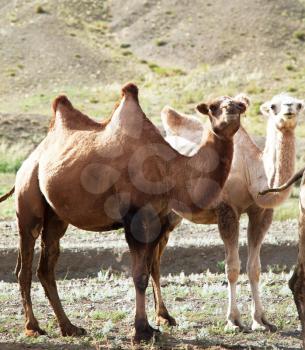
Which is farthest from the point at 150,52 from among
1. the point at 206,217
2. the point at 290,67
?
the point at 206,217

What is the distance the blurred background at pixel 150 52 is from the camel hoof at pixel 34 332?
3150cm

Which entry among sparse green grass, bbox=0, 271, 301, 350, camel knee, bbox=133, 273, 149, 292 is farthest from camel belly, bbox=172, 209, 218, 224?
camel knee, bbox=133, 273, 149, 292

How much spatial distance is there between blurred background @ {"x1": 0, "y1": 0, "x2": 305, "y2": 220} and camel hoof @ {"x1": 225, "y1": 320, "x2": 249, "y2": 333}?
30.7 m

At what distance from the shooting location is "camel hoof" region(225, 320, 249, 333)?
10617mm

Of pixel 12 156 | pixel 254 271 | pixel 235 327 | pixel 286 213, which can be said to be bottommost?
pixel 12 156

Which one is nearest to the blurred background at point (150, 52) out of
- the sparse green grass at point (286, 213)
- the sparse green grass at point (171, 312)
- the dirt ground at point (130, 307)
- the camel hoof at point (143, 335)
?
the sparse green grass at point (286, 213)

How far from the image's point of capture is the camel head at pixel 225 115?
9.67 metres

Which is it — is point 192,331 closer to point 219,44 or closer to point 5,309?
point 5,309

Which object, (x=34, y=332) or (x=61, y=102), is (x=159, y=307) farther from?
(x=61, y=102)

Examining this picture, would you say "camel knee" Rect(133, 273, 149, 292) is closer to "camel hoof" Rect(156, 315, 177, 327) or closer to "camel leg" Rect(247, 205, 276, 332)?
"camel hoof" Rect(156, 315, 177, 327)

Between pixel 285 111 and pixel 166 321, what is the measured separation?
2660 mm

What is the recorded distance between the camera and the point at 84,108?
4900 cm

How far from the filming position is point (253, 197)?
11406 millimetres

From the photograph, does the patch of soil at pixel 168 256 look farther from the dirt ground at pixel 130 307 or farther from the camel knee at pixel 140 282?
the camel knee at pixel 140 282
